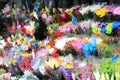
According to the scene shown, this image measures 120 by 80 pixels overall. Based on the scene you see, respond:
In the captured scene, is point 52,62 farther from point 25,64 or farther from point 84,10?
point 84,10

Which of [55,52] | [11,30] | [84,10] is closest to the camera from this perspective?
[55,52]

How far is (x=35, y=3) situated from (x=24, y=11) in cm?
42

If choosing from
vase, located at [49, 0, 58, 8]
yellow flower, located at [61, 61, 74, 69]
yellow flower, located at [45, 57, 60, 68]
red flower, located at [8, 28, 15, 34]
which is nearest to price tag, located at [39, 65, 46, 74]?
yellow flower, located at [45, 57, 60, 68]

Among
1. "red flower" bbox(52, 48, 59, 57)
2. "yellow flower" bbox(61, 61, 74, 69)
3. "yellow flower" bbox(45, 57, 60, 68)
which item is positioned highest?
"red flower" bbox(52, 48, 59, 57)

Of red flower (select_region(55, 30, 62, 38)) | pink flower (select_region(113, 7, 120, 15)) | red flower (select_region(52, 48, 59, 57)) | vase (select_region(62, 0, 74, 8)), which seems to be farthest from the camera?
vase (select_region(62, 0, 74, 8))

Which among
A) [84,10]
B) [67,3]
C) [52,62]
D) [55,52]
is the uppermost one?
[67,3]

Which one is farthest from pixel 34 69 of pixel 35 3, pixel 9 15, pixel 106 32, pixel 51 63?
pixel 9 15

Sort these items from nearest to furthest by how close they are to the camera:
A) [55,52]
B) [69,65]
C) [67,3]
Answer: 1. [69,65]
2. [55,52]
3. [67,3]

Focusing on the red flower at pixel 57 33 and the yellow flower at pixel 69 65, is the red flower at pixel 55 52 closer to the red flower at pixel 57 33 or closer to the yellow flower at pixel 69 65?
the red flower at pixel 57 33

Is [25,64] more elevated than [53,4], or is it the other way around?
[53,4]

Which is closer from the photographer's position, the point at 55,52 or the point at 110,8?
the point at 110,8

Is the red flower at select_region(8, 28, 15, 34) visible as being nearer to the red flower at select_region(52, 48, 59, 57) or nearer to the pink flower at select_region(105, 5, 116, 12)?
the red flower at select_region(52, 48, 59, 57)

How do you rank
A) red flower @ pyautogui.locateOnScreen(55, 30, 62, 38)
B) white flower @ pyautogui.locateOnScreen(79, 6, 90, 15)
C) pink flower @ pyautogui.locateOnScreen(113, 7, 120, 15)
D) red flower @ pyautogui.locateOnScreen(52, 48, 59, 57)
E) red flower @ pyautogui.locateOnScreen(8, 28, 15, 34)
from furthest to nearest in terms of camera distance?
1. red flower @ pyautogui.locateOnScreen(8, 28, 15, 34)
2. red flower @ pyautogui.locateOnScreen(55, 30, 62, 38)
3. white flower @ pyautogui.locateOnScreen(79, 6, 90, 15)
4. red flower @ pyautogui.locateOnScreen(52, 48, 59, 57)
5. pink flower @ pyautogui.locateOnScreen(113, 7, 120, 15)

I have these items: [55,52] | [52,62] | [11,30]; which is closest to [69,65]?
[52,62]
